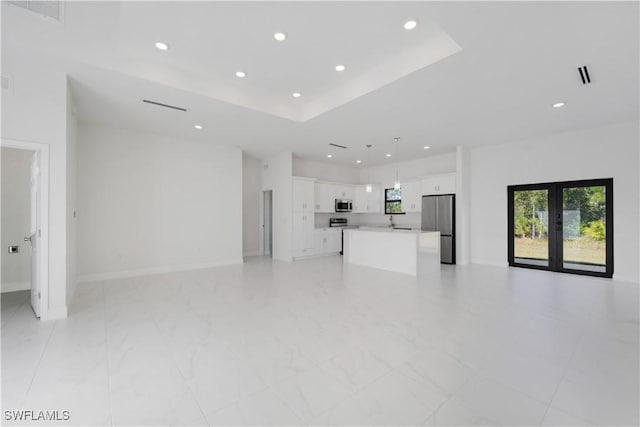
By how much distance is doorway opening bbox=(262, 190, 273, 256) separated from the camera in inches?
331

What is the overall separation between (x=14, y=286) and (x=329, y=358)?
216 inches

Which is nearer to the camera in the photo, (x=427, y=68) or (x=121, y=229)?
(x=427, y=68)

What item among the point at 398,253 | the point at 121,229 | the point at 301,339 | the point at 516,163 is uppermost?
the point at 516,163

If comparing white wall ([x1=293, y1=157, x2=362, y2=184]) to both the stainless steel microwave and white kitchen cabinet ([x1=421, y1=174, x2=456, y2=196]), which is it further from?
white kitchen cabinet ([x1=421, y1=174, x2=456, y2=196])

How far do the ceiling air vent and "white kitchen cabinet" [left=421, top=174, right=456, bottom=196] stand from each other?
739 centimetres

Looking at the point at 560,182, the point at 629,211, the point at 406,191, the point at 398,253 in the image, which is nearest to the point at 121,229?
the point at 398,253

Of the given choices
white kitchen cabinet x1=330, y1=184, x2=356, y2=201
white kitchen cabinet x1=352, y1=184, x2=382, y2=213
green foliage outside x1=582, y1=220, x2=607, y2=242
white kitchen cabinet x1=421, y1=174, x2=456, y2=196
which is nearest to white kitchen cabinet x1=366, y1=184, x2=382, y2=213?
white kitchen cabinet x1=352, y1=184, x2=382, y2=213

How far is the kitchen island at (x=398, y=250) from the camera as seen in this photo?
216 inches

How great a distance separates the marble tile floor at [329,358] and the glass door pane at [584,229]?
4.65 feet

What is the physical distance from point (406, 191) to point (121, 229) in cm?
710

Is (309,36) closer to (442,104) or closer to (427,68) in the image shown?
(427,68)

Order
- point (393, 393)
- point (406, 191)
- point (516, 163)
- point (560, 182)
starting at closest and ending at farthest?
1. point (393, 393)
2. point (560, 182)
3. point (516, 163)
4. point (406, 191)

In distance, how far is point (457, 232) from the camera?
691 cm

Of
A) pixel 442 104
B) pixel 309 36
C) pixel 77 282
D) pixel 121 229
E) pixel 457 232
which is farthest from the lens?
pixel 457 232
